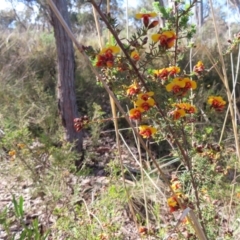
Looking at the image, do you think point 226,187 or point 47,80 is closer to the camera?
point 226,187

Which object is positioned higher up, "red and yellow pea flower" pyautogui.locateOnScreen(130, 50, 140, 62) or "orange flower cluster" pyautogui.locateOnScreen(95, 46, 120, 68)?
"orange flower cluster" pyautogui.locateOnScreen(95, 46, 120, 68)

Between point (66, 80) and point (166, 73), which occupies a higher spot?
point (166, 73)

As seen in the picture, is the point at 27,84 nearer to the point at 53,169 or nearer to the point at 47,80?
the point at 47,80

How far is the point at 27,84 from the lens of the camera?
3213mm

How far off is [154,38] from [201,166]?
46 cm

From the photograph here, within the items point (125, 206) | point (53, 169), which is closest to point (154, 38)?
point (53, 169)

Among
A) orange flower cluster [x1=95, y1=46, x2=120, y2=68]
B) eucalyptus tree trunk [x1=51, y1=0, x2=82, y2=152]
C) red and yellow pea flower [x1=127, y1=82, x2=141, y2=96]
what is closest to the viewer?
orange flower cluster [x1=95, y1=46, x2=120, y2=68]

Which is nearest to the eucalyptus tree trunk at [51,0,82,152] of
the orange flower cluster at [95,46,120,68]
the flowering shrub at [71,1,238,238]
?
the flowering shrub at [71,1,238,238]

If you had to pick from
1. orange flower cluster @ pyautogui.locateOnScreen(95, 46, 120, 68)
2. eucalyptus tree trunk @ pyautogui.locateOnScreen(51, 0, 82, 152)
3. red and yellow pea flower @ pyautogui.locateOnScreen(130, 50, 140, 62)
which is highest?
orange flower cluster @ pyautogui.locateOnScreen(95, 46, 120, 68)

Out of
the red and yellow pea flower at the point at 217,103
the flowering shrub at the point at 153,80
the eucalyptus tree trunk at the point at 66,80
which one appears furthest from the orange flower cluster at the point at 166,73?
the eucalyptus tree trunk at the point at 66,80

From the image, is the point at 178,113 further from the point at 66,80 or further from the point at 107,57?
the point at 66,80

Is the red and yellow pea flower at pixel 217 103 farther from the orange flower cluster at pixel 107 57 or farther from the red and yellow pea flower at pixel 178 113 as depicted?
the orange flower cluster at pixel 107 57

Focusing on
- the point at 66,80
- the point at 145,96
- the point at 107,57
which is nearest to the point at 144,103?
the point at 145,96

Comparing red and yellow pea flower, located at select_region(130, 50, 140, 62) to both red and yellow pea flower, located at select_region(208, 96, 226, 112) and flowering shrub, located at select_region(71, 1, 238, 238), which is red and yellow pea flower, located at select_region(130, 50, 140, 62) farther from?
red and yellow pea flower, located at select_region(208, 96, 226, 112)
